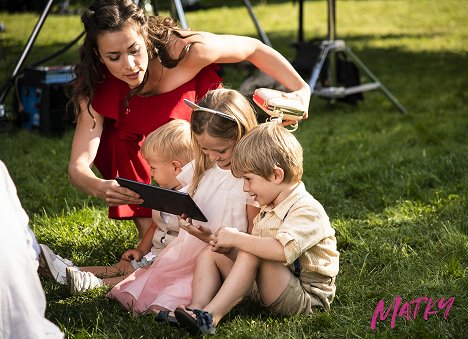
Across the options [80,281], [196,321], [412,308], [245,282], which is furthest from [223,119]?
[412,308]

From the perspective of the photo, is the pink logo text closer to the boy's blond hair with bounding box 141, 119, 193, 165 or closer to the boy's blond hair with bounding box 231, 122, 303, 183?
the boy's blond hair with bounding box 231, 122, 303, 183

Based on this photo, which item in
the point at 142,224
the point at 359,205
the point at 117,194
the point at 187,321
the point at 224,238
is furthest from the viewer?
the point at 359,205

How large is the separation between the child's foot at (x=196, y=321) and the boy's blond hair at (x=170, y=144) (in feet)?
2.55

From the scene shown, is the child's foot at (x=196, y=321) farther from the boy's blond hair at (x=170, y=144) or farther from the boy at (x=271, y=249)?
the boy's blond hair at (x=170, y=144)

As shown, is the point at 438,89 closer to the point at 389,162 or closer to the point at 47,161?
the point at 389,162

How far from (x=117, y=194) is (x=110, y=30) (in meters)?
0.70

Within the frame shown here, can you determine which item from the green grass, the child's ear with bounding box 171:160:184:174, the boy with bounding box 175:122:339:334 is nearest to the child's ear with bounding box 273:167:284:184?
the boy with bounding box 175:122:339:334

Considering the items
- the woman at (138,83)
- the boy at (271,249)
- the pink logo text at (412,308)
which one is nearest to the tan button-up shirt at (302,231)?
the boy at (271,249)

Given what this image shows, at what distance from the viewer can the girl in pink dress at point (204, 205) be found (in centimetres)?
293

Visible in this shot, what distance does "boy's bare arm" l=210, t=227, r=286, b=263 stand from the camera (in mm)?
2699

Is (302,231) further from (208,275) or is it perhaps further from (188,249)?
(188,249)

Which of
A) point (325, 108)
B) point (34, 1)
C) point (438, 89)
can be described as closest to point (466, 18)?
point (438, 89)

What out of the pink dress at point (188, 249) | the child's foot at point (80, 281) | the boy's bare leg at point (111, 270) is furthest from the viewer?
the boy's bare leg at point (111, 270)

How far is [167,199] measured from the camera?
110 inches
